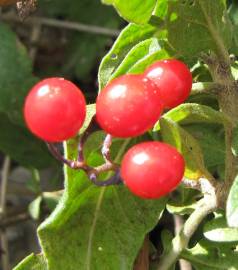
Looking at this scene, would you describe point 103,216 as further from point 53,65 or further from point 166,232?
point 53,65

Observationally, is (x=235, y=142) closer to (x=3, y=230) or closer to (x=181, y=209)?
(x=181, y=209)

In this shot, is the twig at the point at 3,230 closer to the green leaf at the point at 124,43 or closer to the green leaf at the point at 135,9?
the green leaf at the point at 124,43

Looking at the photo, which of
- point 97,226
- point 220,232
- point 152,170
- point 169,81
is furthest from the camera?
point 97,226

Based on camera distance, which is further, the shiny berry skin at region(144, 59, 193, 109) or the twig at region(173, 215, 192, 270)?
the twig at region(173, 215, 192, 270)

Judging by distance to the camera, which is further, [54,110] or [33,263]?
[33,263]

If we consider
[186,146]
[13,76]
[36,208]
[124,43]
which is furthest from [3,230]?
[186,146]

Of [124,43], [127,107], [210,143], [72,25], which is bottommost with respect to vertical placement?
[72,25]

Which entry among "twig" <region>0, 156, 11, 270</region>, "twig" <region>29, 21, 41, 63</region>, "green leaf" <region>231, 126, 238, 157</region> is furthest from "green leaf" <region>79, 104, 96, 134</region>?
"twig" <region>29, 21, 41, 63</region>

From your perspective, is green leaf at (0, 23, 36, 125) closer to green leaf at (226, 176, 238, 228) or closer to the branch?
the branch
